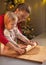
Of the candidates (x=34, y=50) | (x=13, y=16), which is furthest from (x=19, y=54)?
(x=13, y=16)

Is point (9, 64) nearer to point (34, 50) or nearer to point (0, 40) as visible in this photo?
point (0, 40)

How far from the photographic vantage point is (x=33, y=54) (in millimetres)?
1478

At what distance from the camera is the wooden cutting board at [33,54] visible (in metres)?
1.35

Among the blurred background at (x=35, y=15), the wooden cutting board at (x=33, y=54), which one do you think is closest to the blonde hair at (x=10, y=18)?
the wooden cutting board at (x=33, y=54)

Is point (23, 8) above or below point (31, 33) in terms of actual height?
above

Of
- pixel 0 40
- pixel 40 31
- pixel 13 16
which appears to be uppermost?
pixel 13 16

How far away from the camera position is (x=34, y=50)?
159 centimetres

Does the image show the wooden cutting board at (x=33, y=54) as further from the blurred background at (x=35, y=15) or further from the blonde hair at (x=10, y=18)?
the blurred background at (x=35, y=15)

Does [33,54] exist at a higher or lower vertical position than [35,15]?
lower

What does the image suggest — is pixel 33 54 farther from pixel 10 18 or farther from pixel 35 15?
pixel 35 15

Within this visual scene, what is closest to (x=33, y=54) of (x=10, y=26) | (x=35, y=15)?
(x=10, y=26)

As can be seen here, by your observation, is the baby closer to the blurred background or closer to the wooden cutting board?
the wooden cutting board

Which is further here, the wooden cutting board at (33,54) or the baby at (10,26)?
the baby at (10,26)

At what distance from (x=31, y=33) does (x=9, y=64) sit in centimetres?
242
